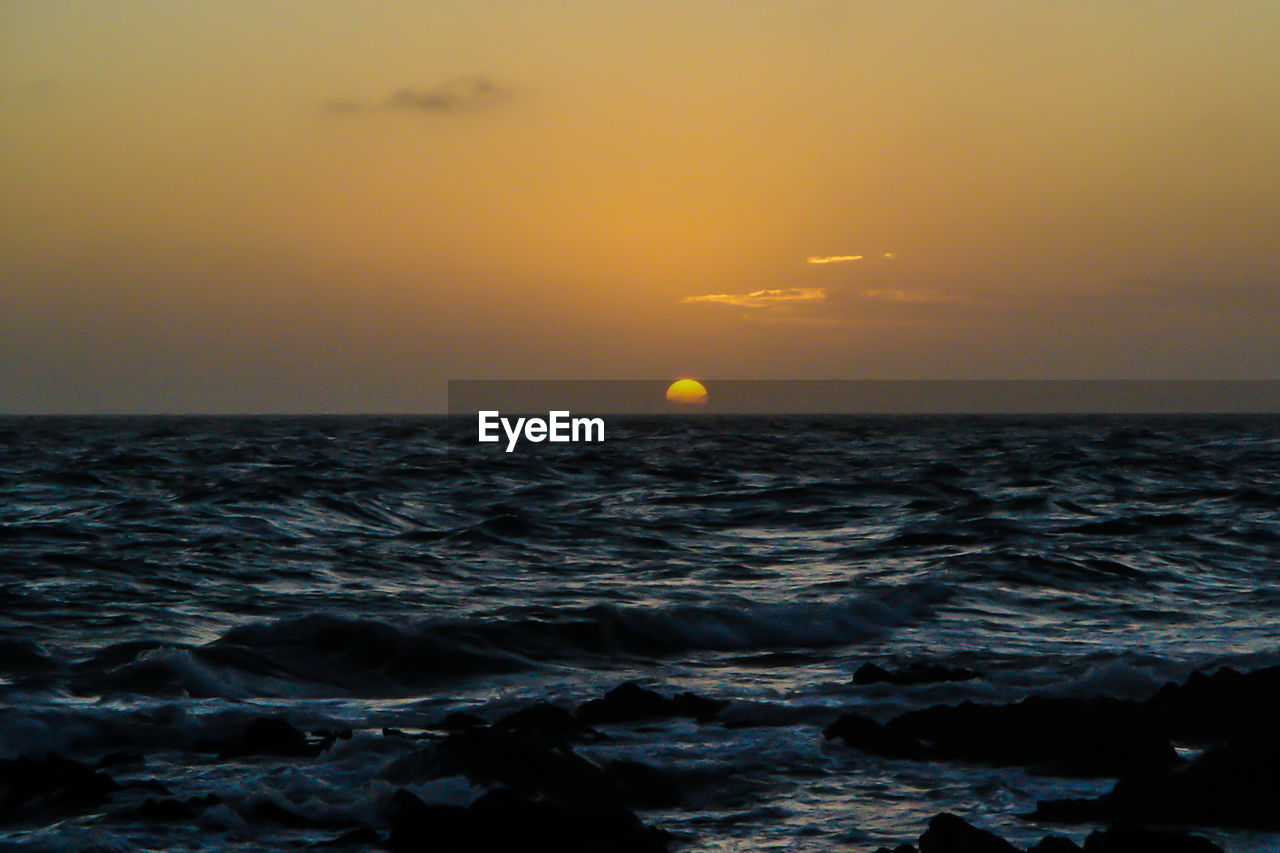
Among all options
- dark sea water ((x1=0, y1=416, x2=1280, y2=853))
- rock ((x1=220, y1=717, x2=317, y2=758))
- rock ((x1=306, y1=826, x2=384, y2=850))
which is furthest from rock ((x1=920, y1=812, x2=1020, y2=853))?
rock ((x1=220, y1=717, x2=317, y2=758))

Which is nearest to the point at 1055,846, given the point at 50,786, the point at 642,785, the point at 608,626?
the point at 642,785

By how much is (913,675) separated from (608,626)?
354cm

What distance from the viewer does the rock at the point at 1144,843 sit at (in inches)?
200

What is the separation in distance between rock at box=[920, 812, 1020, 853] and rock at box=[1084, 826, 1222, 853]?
0.35 meters

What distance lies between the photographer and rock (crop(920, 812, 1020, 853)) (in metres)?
5.08

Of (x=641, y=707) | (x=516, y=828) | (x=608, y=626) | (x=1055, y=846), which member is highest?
(x=1055, y=846)

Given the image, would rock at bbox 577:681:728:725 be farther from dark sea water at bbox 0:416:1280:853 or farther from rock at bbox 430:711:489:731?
rock at bbox 430:711:489:731

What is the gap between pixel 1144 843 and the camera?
5.11m

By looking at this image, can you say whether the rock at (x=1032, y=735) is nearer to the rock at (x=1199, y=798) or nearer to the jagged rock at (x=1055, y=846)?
the rock at (x=1199, y=798)

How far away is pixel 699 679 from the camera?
31.8 ft

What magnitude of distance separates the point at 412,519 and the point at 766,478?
14.2m

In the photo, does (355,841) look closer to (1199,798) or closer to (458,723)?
(458,723)

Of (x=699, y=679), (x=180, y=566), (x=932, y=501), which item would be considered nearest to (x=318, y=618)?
(x=699, y=679)

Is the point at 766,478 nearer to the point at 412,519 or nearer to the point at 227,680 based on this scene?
the point at 412,519
